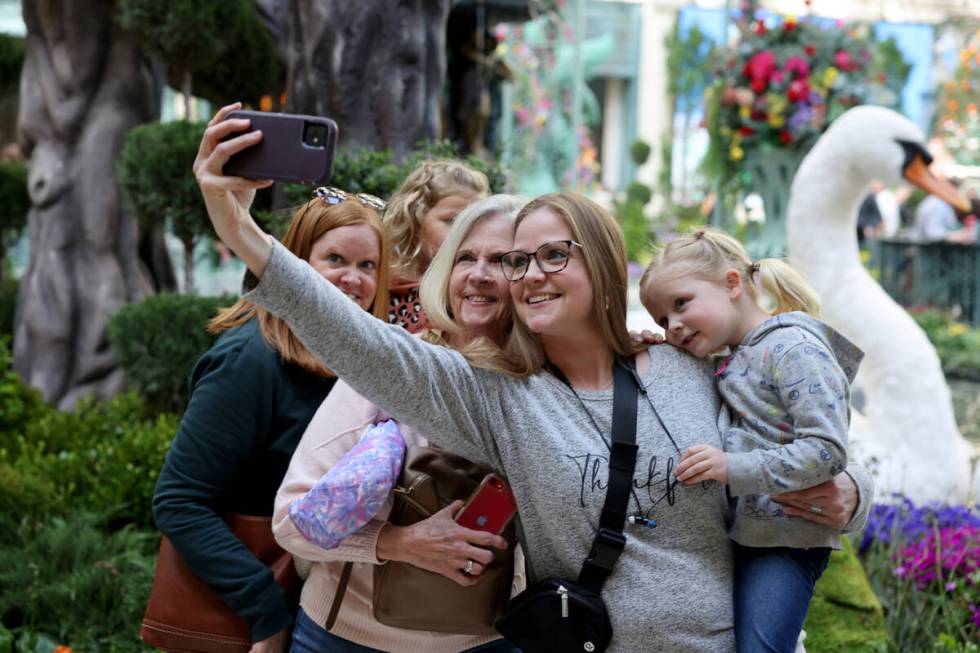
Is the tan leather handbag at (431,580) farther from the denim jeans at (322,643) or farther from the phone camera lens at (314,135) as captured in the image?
the phone camera lens at (314,135)

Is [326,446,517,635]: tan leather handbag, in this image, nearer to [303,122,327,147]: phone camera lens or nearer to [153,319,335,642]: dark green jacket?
[153,319,335,642]: dark green jacket

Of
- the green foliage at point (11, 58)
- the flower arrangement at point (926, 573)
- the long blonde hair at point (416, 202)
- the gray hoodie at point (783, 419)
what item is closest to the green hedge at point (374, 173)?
the long blonde hair at point (416, 202)

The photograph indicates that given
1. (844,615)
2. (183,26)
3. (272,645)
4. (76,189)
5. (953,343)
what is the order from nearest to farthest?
(272,645) → (844,615) → (183,26) → (76,189) → (953,343)

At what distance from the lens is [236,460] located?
81.0 inches

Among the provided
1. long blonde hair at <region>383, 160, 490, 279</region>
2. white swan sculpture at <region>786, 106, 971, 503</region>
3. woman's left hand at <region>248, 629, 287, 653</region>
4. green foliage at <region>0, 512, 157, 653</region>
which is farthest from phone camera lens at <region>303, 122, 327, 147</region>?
white swan sculpture at <region>786, 106, 971, 503</region>

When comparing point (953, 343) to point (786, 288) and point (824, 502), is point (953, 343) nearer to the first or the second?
point (786, 288)

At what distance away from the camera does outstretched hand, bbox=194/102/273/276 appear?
1507 mm

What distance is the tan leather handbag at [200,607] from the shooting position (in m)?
2.02

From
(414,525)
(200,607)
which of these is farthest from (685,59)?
(414,525)

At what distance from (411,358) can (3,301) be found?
638 cm

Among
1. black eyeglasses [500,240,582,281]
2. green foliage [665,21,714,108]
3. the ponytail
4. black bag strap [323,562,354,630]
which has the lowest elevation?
black bag strap [323,562,354,630]

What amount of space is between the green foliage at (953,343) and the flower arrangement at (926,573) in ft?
21.2

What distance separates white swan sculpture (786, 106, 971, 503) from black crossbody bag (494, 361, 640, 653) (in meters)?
3.06

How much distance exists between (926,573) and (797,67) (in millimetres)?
4585
